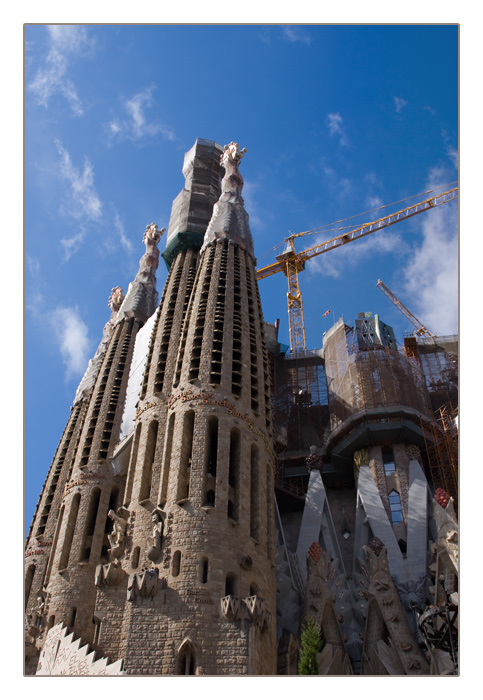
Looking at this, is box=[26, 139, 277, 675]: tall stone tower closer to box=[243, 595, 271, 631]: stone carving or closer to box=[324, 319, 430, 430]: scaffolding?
box=[243, 595, 271, 631]: stone carving

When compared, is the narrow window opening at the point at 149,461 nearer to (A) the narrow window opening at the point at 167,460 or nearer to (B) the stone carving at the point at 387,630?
(A) the narrow window opening at the point at 167,460

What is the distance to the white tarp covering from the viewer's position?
4088 cm

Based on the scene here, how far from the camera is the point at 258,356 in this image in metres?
37.2

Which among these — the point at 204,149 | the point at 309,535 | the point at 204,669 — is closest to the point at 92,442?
the point at 309,535

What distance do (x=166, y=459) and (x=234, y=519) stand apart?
4254 mm

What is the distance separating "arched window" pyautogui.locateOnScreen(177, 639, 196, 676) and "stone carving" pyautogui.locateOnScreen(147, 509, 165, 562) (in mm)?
3849

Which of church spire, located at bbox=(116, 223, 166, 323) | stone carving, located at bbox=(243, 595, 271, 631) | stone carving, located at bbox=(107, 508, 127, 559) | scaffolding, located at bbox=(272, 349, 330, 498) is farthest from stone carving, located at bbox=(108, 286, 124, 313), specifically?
stone carving, located at bbox=(243, 595, 271, 631)

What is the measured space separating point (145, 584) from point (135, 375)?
19.5 metres

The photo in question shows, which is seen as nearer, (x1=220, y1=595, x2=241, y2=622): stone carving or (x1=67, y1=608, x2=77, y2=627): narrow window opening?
(x1=220, y1=595, x2=241, y2=622): stone carving

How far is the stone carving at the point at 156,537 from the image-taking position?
27.7 m

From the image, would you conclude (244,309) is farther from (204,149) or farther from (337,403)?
(204,149)

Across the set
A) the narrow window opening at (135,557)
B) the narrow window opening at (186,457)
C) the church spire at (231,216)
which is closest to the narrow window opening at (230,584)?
the narrow window opening at (186,457)

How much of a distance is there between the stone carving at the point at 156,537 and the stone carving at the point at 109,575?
8.35 feet

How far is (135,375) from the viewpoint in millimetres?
44469
